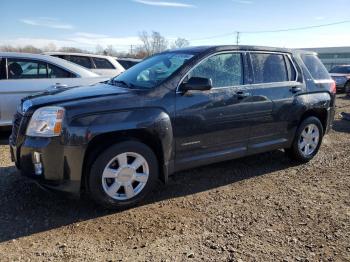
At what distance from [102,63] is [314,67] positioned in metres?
6.90

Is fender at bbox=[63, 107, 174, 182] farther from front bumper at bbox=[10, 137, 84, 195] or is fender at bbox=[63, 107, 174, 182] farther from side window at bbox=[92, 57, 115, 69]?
side window at bbox=[92, 57, 115, 69]

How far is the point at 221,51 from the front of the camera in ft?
15.8

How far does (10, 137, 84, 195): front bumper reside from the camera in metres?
3.69

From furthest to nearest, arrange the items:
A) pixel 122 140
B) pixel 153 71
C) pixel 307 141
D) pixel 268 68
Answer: pixel 307 141 → pixel 268 68 → pixel 153 71 → pixel 122 140

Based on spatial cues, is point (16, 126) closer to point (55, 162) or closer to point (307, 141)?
point (55, 162)

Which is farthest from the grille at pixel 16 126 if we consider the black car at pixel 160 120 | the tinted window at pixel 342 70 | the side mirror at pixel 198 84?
Result: the tinted window at pixel 342 70

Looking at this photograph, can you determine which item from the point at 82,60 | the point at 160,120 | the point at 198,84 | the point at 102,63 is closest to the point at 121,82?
the point at 160,120

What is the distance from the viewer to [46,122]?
12.3 ft

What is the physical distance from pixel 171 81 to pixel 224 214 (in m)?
1.65

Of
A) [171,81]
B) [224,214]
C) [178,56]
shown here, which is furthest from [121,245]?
[178,56]

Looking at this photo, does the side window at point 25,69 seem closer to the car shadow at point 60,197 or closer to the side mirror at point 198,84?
the car shadow at point 60,197

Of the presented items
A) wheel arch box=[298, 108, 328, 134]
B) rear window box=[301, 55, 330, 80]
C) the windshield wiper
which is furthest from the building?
the windshield wiper

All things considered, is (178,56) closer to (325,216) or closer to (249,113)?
(249,113)

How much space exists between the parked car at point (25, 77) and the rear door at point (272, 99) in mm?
3575
